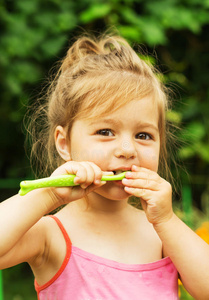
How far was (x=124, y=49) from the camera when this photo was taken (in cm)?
160

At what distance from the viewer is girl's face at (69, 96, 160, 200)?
4.19ft

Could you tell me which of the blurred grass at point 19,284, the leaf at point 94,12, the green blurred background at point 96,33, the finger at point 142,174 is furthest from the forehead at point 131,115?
the blurred grass at point 19,284

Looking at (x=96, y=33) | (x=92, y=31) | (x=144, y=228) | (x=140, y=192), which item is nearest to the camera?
(x=140, y=192)

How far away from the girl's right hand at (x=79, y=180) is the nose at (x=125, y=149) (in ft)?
0.34

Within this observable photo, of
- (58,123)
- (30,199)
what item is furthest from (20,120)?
(30,199)

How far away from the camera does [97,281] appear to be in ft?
4.24

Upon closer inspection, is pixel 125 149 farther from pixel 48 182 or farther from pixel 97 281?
pixel 97 281

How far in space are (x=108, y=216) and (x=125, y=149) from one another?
28cm

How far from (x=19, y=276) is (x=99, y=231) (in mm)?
2431

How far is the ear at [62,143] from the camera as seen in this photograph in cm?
147

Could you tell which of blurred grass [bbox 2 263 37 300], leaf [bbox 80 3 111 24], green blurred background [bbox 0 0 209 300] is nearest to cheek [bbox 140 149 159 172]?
green blurred background [bbox 0 0 209 300]

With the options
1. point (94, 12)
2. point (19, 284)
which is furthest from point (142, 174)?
point (19, 284)

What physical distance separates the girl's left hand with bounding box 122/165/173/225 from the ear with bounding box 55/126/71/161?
30cm

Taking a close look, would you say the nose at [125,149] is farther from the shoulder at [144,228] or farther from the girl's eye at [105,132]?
the shoulder at [144,228]
